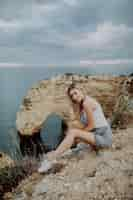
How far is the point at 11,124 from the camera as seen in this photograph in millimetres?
22562

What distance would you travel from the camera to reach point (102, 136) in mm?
5770

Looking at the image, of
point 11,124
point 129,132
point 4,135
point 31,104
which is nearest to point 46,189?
point 129,132

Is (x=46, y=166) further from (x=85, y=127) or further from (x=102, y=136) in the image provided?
(x=102, y=136)

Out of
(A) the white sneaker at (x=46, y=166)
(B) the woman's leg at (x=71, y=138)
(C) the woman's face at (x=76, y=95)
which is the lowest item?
(A) the white sneaker at (x=46, y=166)

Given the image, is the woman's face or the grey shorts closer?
the woman's face

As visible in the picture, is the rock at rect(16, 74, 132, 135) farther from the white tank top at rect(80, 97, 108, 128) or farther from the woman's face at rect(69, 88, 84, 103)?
the woman's face at rect(69, 88, 84, 103)

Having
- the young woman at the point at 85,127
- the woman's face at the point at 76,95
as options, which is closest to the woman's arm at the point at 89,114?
the young woman at the point at 85,127

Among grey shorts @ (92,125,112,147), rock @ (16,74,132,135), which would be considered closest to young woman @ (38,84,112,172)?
grey shorts @ (92,125,112,147)

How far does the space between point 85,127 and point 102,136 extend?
28cm

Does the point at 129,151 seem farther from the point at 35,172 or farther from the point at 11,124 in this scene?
the point at 11,124

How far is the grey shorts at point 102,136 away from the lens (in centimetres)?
571

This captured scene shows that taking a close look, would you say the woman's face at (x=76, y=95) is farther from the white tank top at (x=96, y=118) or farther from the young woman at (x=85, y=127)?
the white tank top at (x=96, y=118)

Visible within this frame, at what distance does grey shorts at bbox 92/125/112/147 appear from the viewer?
5715 millimetres

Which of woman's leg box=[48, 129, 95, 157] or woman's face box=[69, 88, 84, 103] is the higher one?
woman's face box=[69, 88, 84, 103]
